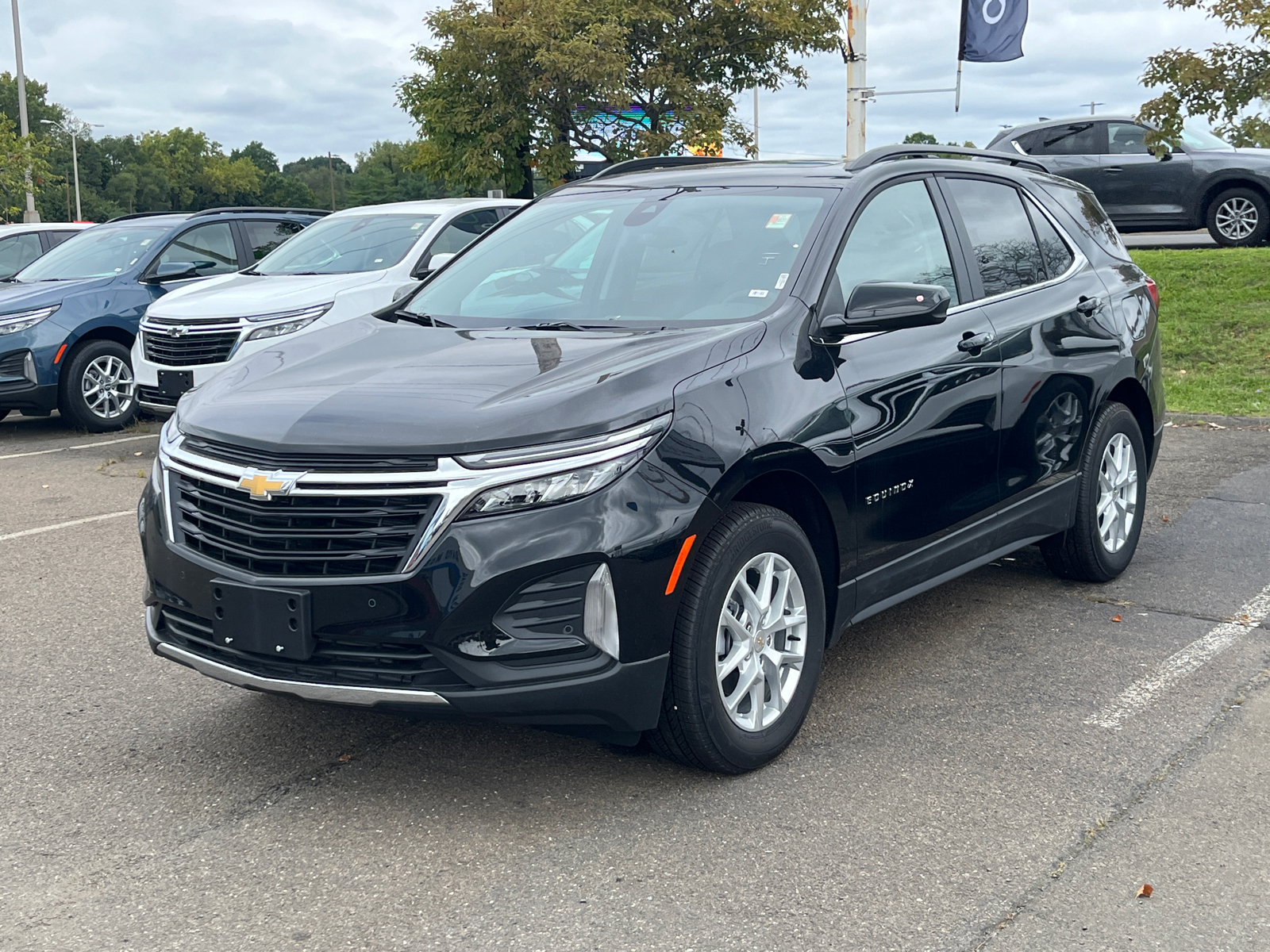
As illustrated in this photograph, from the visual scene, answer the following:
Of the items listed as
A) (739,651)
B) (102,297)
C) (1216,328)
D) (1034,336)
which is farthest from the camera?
(1216,328)

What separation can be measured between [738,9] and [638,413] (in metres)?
21.0

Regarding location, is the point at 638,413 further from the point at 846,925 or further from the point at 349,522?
the point at 846,925

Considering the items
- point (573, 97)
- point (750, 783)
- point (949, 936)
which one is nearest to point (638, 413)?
point (750, 783)

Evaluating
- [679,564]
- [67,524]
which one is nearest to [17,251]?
[67,524]

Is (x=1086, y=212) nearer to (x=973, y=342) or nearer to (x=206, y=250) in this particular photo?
(x=973, y=342)

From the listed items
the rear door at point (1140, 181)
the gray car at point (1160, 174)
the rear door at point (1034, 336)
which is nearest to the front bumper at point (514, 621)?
the rear door at point (1034, 336)

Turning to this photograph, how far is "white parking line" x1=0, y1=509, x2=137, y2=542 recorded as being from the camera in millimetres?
7035

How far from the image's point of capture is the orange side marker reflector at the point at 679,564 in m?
3.35

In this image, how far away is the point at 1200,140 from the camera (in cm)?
1609

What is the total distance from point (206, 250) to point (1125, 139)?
11.4 meters

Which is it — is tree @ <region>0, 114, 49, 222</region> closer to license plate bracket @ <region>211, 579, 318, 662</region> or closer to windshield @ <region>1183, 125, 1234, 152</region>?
windshield @ <region>1183, 125, 1234, 152</region>

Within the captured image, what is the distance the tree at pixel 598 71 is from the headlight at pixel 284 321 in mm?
13779

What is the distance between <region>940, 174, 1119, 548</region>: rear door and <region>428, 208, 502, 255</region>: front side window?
566 centimetres

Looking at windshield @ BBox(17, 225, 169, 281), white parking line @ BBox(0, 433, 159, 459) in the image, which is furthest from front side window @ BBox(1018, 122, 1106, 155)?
white parking line @ BBox(0, 433, 159, 459)
